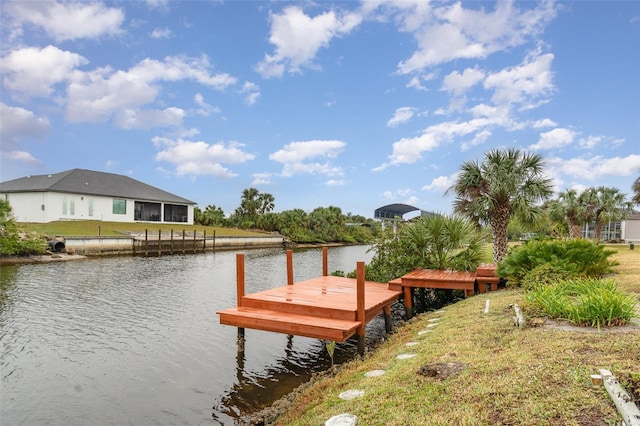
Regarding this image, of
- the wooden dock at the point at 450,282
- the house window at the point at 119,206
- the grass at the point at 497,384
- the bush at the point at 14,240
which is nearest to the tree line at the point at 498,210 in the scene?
the wooden dock at the point at 450,282

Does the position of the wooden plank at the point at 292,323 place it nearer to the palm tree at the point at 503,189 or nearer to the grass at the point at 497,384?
the grass at the point at 497,384

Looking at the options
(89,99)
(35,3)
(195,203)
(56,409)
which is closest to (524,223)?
(56,409)

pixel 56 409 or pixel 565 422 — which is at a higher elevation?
pixel 565 422

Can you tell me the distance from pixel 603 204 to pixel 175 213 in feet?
154

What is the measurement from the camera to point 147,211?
1810 inches

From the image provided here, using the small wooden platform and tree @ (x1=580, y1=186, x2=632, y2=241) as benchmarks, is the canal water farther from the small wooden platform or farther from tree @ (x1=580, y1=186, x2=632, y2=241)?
tree @ (x1=580, y1=186, x2=632, y2=241)

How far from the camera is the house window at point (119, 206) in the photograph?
139 feet

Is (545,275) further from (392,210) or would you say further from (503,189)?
(392,210)

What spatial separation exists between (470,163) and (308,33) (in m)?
7.96

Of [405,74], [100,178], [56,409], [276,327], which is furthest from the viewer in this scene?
[100,178]

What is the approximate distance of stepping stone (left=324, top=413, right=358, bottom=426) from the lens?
354 cm

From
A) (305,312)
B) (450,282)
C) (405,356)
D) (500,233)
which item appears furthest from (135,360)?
(500,233)

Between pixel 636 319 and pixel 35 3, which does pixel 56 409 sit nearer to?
pixel 636 319

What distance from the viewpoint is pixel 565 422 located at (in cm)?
280
